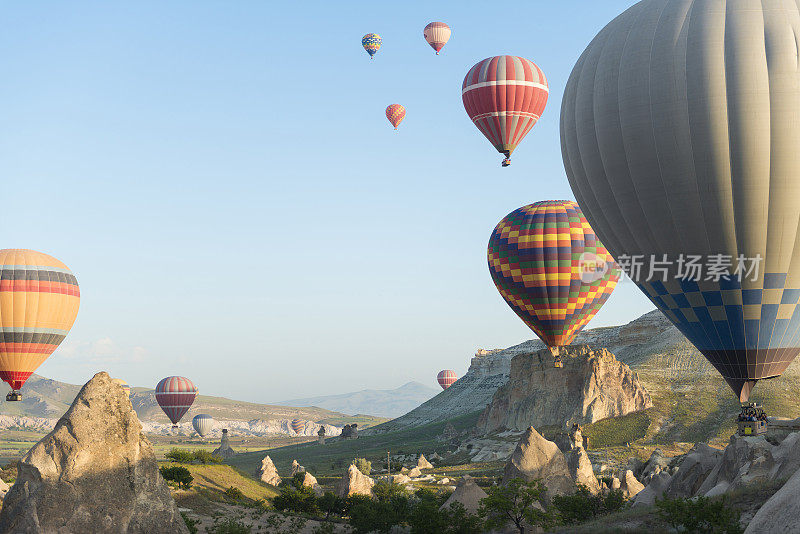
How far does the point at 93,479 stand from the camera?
1158 inches

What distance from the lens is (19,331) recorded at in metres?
75.3

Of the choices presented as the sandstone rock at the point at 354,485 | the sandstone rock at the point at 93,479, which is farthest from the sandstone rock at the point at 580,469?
the sandstone rock at the point at 93,479

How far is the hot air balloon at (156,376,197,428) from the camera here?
6211 inches

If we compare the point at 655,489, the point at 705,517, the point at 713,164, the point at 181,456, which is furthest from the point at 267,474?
the point at 705,517

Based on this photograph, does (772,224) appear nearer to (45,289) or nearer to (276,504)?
(276,504)

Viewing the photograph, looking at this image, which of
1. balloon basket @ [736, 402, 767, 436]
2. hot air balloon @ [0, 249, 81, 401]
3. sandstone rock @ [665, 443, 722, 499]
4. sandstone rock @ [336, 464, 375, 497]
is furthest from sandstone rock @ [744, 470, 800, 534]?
hot air balloon @ [0, 249, 81, 401]

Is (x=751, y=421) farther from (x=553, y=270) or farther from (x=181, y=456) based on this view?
(x=181, y=456)

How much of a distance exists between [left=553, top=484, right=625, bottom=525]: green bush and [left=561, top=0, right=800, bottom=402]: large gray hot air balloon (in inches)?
440

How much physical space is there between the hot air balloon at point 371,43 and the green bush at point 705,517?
9926 centimetres

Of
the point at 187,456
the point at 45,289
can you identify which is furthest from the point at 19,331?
the point at 187,456

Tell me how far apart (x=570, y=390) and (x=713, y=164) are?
8385 cm

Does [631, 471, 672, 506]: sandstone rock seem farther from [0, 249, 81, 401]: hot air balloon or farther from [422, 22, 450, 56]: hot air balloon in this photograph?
[422, 22, 450, 56]: hot air balloon

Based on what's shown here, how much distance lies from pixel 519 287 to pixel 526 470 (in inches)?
991

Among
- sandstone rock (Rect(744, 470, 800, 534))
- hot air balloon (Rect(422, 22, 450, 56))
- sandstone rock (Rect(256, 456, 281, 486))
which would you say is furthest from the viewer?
hot air balloon (Rect(422, 22, 450, 56))
